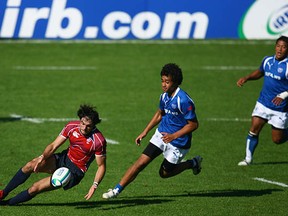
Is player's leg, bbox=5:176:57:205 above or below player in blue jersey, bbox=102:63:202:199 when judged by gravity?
below

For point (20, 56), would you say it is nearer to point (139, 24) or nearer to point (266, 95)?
point (139, 24)

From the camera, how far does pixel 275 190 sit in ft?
55.1

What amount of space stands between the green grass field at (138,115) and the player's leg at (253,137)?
0.27m

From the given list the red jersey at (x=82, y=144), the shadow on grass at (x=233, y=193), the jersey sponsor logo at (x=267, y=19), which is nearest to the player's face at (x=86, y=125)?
the red jersey at (x=82, y=144)

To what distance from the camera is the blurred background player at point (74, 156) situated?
14367 mm

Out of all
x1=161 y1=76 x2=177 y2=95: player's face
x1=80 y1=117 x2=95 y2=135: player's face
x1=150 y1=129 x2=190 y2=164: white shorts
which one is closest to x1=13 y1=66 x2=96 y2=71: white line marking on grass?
x1=150 y1=129 x2=190 y2=164: white shorts

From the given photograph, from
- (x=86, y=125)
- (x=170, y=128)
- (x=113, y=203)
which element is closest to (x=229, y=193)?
(x=170, y=128)

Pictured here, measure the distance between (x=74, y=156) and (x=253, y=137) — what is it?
18.7 feet

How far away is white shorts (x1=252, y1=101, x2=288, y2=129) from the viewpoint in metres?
18.8

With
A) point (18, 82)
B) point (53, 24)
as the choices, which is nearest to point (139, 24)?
point (53, 24)

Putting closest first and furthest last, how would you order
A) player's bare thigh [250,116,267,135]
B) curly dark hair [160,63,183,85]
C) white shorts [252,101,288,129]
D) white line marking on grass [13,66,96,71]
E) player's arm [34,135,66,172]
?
player's arm [34,135,66,172]
curly dark hair [160,63,183,85]
white shorts [252,101,288,129]
player's bare thigh [250,116,267,135]
white line marking on grass [13,66,96,71]

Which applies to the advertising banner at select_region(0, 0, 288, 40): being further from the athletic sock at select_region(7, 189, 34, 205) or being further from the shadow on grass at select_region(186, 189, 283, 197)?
the athletic sock at select_region(7, 189, 34, 205)

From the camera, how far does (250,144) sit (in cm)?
1927

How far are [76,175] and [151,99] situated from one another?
13360 mm
